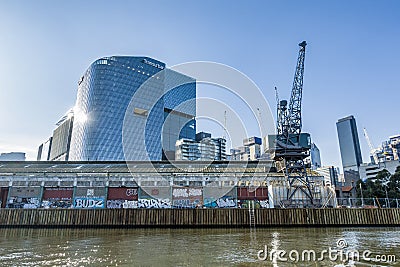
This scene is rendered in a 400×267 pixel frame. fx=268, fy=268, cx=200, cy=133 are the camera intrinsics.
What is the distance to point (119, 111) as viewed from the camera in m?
140

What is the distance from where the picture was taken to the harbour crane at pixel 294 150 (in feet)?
158

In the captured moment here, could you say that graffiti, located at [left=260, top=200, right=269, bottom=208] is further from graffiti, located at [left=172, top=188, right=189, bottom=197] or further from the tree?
the tree

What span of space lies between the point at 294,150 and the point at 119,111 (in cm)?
10948

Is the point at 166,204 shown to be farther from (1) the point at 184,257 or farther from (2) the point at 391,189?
(2) the point at 391,189

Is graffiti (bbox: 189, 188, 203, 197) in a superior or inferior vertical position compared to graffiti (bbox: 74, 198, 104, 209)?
superior

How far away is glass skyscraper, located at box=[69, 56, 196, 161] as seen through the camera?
13462 centimetres

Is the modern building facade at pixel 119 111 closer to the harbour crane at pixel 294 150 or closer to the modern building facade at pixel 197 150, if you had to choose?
the modern building facade at pixel 197 150

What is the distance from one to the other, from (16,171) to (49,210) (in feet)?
75.9

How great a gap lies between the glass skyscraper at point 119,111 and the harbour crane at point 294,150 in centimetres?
10003

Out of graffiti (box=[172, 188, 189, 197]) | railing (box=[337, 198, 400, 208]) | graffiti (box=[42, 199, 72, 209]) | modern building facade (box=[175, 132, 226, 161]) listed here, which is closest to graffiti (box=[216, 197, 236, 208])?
graffiti (box=[172, 188, 189, 197])

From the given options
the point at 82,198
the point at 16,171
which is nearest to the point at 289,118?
the point at 82,198

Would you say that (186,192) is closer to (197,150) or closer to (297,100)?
(297,100)

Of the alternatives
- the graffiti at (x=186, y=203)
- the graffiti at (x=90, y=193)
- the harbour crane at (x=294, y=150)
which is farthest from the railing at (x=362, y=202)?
the graffiti at (x=90, y=193)

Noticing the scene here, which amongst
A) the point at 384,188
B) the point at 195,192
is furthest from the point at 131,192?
the point at 384,188
